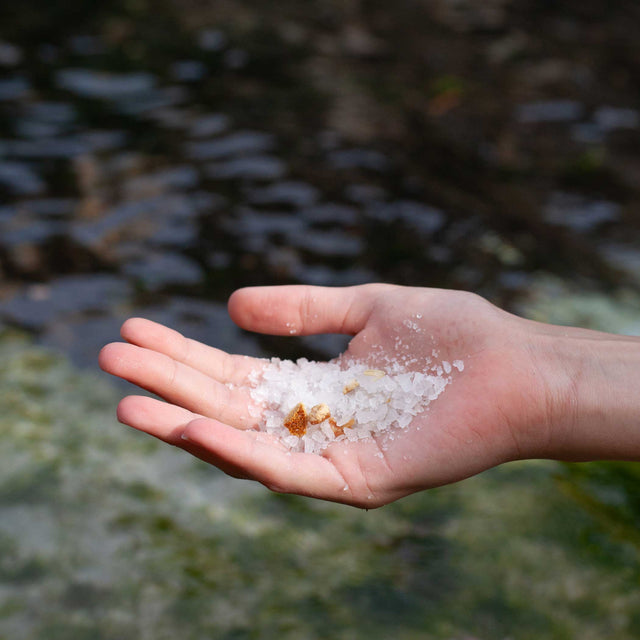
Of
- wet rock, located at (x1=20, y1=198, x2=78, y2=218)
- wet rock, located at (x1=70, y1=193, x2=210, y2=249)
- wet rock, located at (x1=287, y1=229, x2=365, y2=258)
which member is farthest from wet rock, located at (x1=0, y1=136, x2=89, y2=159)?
wet rock, located at (x1=287, y1=229, x2=365, y2=258)

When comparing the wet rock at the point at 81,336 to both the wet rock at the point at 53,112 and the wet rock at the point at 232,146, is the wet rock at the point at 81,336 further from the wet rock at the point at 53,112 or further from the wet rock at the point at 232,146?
the wet rock at the point at 53,112

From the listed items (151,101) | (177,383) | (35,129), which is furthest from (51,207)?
(177,383)

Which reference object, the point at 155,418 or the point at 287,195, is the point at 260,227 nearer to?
the point at 287,195

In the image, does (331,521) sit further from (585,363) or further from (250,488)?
(585,363)

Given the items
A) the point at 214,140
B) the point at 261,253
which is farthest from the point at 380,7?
the point at 261,253

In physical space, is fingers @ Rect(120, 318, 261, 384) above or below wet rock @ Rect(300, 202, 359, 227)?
above

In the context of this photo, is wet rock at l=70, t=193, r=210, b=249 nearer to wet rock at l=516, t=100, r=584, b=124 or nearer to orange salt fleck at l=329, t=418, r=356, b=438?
orange salt fleck at l=329, t=418, r=356, b=438
